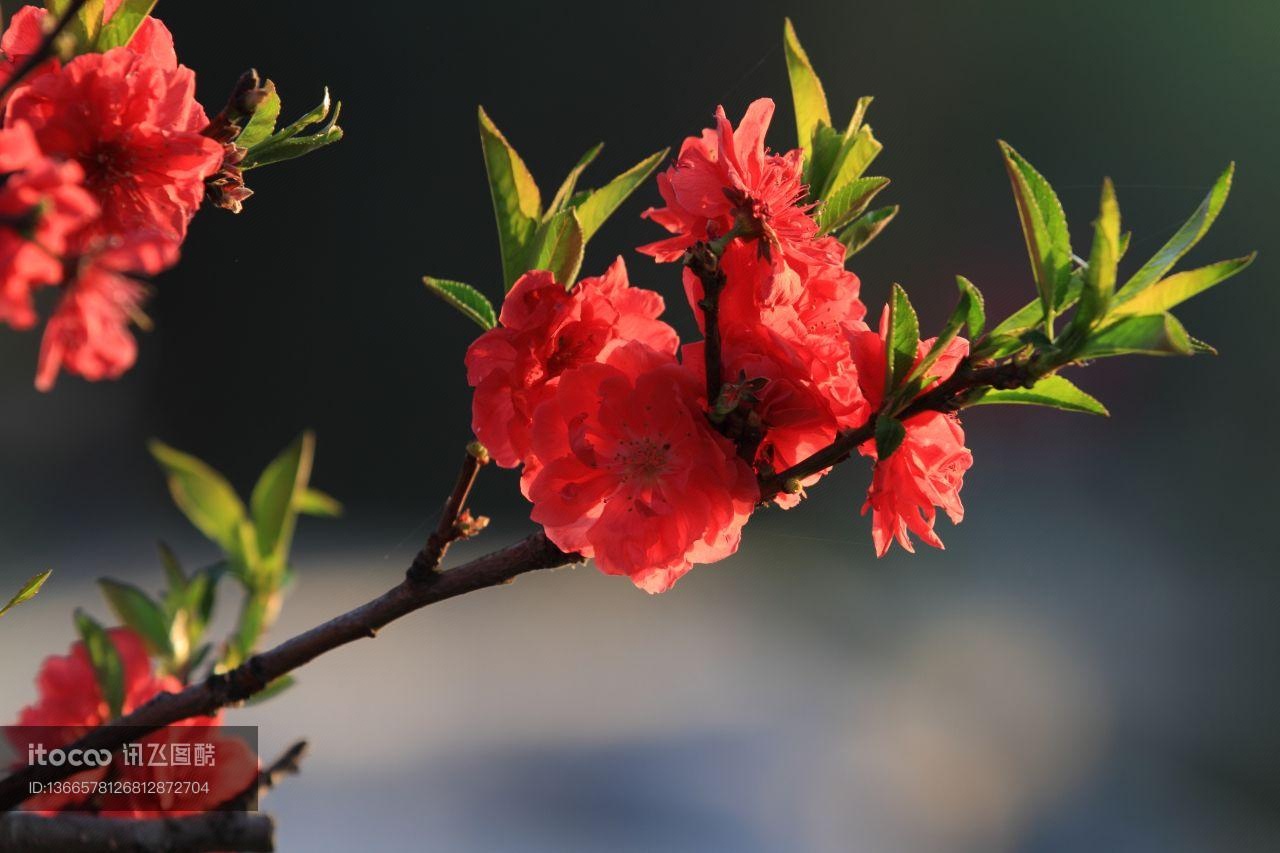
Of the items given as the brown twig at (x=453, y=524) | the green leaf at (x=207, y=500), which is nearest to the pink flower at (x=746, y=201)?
the brown twig at (x=453, y=524)

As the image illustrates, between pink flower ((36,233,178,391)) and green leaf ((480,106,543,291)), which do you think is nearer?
pink flower ((36,233,178,391))

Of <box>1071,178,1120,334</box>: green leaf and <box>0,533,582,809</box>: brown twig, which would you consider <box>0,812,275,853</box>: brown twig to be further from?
<box>1071,178,1120,334</box>: green leaf

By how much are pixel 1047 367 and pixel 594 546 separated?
17 cm

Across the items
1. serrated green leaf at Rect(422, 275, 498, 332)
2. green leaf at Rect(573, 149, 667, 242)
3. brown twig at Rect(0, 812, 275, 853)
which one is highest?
green leaf at Rect(573, 149, 667, 242)

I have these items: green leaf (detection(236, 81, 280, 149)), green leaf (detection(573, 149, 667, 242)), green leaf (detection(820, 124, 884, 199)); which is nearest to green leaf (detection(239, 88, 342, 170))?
green leaf (detection(236, 81, 280, 149))

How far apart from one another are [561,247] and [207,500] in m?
0.20

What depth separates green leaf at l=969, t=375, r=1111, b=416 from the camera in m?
0.42

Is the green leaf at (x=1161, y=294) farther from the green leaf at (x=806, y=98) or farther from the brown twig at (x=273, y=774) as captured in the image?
the brown twig at (x=273, y=774)

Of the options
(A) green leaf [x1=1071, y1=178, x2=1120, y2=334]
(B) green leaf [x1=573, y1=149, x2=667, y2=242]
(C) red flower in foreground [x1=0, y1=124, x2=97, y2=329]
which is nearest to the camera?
(C) red flower in foreground [x1=0, y1=124, x2=97, y2=329]

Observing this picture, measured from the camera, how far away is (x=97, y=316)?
309mm

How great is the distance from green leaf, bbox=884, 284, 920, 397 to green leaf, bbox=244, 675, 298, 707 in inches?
10.2

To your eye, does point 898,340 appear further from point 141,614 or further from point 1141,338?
point 141,614

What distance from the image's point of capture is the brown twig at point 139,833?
37 centimetres

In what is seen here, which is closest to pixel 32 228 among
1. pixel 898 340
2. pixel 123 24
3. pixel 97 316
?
pixel 97 316
